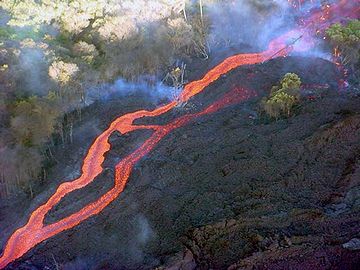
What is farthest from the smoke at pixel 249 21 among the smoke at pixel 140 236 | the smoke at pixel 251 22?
the smoke at pixel 140 236

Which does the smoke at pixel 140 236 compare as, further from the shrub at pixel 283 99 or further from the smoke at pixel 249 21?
the smoke at pixel 249 21

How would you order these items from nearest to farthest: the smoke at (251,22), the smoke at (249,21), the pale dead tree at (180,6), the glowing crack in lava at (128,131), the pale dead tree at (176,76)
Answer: the glowing crack in lava at (128,131) < the pale dead tree at (176,76) < the pale dead tree at (180,6) < the smoke at (251,22) < the smoke at (249,21)

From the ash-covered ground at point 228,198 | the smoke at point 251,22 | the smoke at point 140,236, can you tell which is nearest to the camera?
the ash-covered ground at point 228,198

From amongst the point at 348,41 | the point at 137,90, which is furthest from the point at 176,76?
the point at 348,41

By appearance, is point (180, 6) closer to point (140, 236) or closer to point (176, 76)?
point (176, 76)

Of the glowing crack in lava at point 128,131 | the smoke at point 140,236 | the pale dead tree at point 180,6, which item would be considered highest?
the pale dead tree at point 180,6

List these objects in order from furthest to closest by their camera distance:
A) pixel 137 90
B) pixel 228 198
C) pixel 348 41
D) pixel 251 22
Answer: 1. pixel 251 22
2. pixel 137 90
3. pixel 348 41
4. pixel 228 198
